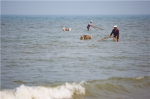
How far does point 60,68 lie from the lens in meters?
13.8

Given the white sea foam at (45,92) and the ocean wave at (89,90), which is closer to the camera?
the white sea foam at (45,92)

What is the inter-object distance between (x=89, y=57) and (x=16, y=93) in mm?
7555

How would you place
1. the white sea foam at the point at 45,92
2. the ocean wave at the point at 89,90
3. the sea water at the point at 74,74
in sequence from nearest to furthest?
the white sea foam at the point at 45,92 < the ocean wave at the point at 89,90 < the sea water at the point at 74,74

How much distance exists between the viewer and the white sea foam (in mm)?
9836

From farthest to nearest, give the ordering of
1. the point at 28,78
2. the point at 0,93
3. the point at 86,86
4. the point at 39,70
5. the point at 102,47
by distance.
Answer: the point at 102,47
the point at 39,70
the point at 28,78
the point at 86,86
the point at 0,93

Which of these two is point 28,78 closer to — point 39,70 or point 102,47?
point 39,70

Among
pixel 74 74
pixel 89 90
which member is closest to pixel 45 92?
pixel 89 90

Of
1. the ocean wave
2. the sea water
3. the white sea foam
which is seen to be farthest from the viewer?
the sea water

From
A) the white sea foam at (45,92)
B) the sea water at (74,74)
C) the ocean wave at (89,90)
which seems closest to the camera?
the white sea foam at (45,92)

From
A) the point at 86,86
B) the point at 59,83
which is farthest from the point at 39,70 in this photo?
the point at 86,86

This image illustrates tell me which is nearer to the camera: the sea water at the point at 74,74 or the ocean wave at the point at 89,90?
the ocean wave at the point at 89,90

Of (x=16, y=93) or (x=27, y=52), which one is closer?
(x=16, y=93)

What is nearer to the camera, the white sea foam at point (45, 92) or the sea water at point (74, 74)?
the white sea foam at point (45, 92)

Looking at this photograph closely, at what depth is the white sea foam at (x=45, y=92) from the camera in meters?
9.84
